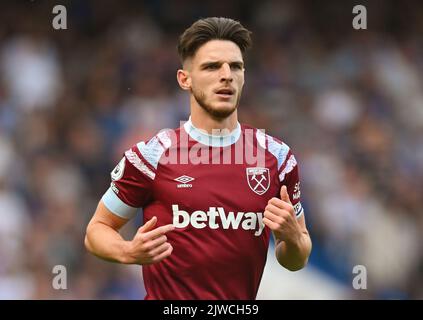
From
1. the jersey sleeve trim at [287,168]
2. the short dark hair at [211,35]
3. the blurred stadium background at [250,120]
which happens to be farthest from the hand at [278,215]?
the blurred stadium background at [250,120]

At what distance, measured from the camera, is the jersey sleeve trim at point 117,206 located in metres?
5.21

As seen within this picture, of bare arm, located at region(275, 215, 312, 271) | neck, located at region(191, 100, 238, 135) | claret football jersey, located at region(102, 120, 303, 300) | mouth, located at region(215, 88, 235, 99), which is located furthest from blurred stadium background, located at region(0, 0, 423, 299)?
mouth, located at region(215, 88, 235, 99)

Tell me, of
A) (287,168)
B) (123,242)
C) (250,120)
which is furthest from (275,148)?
(250,120)

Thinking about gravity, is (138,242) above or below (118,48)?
below

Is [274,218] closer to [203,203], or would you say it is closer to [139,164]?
[203,203]

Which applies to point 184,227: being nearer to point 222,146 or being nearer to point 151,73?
point 222,146

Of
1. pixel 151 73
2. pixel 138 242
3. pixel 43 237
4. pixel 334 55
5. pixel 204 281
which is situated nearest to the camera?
pixel 138 242

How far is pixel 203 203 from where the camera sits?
16.7 feet

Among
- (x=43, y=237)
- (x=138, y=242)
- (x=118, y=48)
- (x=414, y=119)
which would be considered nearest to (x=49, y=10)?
(x=118, y=48)

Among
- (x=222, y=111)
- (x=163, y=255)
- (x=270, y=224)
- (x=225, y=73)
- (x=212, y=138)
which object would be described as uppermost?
(x=225, y=73)

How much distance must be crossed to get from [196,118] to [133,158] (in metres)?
0.46

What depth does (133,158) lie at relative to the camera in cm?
518

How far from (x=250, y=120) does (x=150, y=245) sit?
6.42 meters

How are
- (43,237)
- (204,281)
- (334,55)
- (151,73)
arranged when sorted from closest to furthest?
(204,281) → (43,237) → (151,73) → (334,55)
